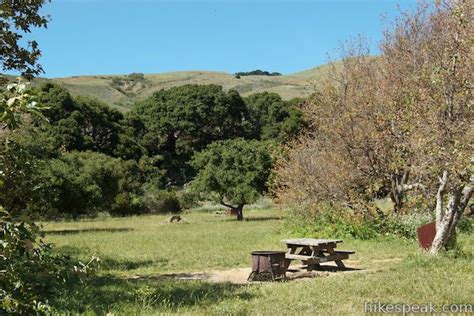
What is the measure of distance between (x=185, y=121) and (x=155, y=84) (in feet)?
147

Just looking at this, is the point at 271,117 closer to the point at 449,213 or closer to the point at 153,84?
the point at 153,84

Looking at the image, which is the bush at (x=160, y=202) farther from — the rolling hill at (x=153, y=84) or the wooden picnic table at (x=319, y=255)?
the rolling hill at (x=153, y=84)

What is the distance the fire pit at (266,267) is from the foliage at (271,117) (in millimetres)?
45361

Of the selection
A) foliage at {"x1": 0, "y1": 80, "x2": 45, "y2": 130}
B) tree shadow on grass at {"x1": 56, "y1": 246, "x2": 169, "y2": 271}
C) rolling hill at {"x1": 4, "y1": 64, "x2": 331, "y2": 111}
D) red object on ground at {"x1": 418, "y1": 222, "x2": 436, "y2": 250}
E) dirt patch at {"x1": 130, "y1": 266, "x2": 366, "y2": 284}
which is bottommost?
tree shadow on grass at {"x1": 56, "y1": 246, "x2": 169, "y2": 271}

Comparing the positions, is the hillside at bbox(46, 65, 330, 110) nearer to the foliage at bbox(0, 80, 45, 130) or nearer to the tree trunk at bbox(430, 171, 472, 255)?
the tree trunk at bbox(430, 171, 472, 255)

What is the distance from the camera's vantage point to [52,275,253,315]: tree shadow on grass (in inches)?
287

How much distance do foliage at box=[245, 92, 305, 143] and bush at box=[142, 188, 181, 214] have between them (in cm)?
1690

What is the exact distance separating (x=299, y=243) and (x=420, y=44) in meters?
9.51

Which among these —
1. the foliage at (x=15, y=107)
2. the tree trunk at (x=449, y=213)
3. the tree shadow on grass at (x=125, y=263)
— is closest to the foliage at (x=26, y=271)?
the foliage at (x=15, y=107)

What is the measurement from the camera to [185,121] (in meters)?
61.9

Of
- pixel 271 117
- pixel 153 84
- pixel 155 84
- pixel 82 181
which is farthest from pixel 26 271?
pixel 153 84

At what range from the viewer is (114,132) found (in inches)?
2056

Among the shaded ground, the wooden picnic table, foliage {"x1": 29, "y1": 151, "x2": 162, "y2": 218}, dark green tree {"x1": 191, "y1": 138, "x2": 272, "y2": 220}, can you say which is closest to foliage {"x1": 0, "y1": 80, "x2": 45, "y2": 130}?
the shaded ground

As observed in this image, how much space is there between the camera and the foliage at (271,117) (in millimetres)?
58250
